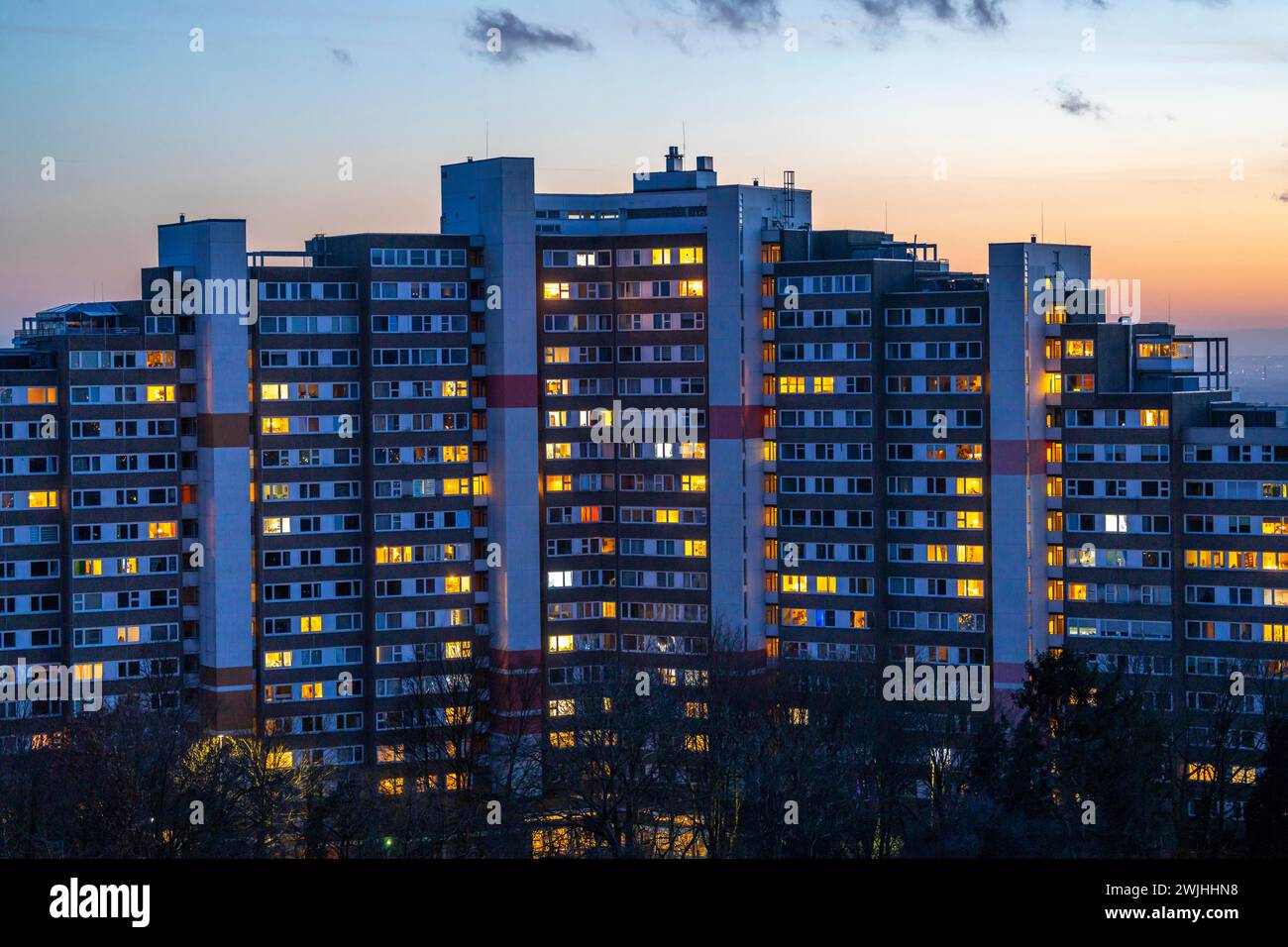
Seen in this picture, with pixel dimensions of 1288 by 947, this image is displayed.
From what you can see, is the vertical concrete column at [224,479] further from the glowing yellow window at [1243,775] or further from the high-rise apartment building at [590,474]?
the glowing yellow window at [1243,775]

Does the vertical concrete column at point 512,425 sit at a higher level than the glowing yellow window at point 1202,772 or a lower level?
higher

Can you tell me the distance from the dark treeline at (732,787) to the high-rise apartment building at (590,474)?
7500 mm

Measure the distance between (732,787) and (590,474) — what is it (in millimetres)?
35761

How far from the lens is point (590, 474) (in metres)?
112

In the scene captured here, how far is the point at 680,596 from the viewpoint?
111 m

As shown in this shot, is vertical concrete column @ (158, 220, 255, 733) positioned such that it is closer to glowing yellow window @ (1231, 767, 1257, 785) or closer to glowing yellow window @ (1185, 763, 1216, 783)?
glowing yellow window @ (1185, 763, 1216, 783)

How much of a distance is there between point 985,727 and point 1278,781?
39.4ft

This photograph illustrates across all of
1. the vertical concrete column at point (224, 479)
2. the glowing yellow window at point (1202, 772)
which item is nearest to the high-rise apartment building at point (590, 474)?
the vertical concrete column at point (224, 479)

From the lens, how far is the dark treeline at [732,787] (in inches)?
2536

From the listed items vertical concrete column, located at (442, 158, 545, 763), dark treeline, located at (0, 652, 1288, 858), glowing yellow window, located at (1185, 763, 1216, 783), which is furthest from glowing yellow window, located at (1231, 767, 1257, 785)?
vertical concrete column, located at (442, 158, 545, 763)

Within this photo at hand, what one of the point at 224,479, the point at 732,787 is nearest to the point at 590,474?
the point at 224,479

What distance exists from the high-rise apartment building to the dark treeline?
24.6 ft
